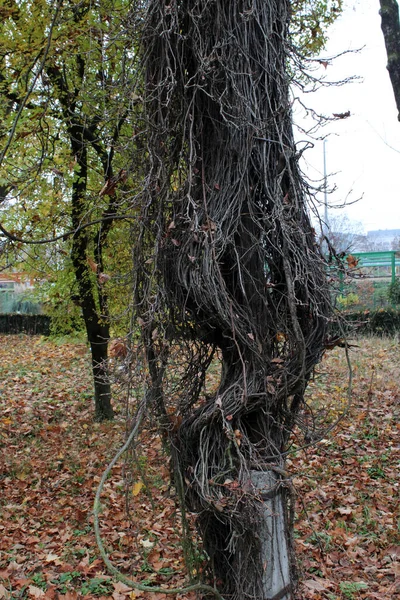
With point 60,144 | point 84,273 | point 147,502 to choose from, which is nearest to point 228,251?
point 147,502

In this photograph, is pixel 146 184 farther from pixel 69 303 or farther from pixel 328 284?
pixel 69 303

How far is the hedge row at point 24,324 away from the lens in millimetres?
20172

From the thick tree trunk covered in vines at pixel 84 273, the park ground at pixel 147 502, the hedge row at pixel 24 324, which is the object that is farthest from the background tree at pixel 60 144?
the hedge row at pixel 24 324

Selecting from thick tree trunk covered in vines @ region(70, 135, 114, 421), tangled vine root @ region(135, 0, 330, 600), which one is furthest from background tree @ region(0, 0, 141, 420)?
tangled vine root @ region(135, 0, 330, 600)

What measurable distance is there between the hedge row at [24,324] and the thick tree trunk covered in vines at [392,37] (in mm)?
16842

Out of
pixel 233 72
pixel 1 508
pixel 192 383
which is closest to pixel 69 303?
pixel 1 508

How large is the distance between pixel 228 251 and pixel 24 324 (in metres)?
19.5

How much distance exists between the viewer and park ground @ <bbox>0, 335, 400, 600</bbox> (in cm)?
402

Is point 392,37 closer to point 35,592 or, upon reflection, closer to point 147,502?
point 147,502

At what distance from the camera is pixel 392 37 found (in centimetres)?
507

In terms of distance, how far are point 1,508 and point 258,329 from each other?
456 centimetres

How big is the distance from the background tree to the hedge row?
12.8 meters

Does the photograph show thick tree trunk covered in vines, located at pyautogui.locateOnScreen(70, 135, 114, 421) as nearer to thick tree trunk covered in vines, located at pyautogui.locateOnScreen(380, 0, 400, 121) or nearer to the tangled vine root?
thick tree trunk covered in vines, located at pyautogui.locateOnScreen(380, 0, 400, 121)

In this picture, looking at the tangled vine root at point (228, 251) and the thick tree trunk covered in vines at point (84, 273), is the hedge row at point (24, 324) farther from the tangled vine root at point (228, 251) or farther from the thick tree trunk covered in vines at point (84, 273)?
the tangled vine root at point (228, 251)
